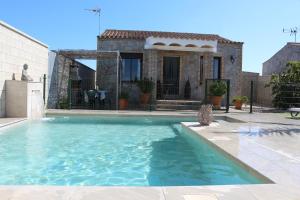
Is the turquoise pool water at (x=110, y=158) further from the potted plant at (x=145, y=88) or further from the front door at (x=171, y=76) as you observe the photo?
the front door at (x=171, y=76)

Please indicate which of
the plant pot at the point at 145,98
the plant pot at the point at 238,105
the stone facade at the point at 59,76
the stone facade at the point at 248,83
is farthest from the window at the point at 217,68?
the stone facade at the point at 59,76

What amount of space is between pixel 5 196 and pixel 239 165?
3.72 metres

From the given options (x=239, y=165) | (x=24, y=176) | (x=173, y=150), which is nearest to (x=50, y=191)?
(x=24, y=176)

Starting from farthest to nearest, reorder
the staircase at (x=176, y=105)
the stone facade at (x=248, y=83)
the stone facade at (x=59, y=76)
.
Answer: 1. the stone facade at (x=248, y=83)
2. the staircase at (x=176, y=105)
3. the stone facade at (x=59, y=76)

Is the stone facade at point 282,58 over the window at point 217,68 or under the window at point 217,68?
over

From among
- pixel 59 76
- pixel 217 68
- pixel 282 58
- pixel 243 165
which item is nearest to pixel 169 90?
pixel 217 68

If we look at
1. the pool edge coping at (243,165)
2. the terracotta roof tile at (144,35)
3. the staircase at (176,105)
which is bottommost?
the pool edge coping at (243,165)

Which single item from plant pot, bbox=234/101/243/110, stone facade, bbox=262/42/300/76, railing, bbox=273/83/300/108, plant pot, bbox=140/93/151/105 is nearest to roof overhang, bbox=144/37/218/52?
plant pot, bbox=140/93/151/105

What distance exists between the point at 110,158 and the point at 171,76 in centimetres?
1461

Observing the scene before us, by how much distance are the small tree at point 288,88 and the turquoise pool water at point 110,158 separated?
1051 cm

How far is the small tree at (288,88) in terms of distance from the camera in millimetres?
19719

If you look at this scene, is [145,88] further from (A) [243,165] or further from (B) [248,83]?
(A) [243,165]

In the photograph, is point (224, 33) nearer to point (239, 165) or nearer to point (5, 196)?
point (239, 165)

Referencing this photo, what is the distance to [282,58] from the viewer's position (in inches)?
1139
